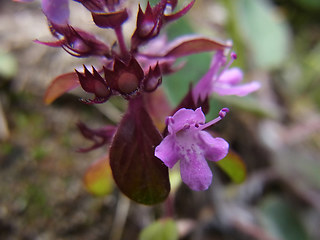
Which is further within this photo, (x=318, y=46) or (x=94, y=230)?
(x=318, y=46)

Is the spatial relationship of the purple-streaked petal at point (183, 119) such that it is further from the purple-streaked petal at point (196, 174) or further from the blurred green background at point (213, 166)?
the blurred green background at point (213, 166)

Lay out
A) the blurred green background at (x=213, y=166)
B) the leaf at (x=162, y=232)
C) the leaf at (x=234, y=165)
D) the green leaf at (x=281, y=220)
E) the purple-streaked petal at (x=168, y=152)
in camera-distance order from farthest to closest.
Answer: the green leaf at (x=281, y=220) → the blurred green background at (x=213, y=166) → the leaf at (x=162, y=232) → the leaf at (x=234, y=165) → the purple-streaked petal at (x=168, y=152)

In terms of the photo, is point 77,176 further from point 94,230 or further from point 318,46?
point 318,46

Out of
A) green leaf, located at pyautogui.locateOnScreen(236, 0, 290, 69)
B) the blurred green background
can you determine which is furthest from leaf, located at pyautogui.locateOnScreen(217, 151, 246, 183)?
green leaf, located at pyautogui.locateOnScreen(236, 0, 290, 69)

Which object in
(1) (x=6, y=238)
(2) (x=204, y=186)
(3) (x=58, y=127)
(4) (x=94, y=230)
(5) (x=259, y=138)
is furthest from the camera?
(5) (x=259, y=138)

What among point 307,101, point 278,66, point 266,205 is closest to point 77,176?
point 266,205

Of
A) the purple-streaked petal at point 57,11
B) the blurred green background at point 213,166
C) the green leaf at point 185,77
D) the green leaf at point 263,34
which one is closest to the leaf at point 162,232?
the blurred green background at point 213,166

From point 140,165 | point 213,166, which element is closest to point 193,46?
point 140,165
